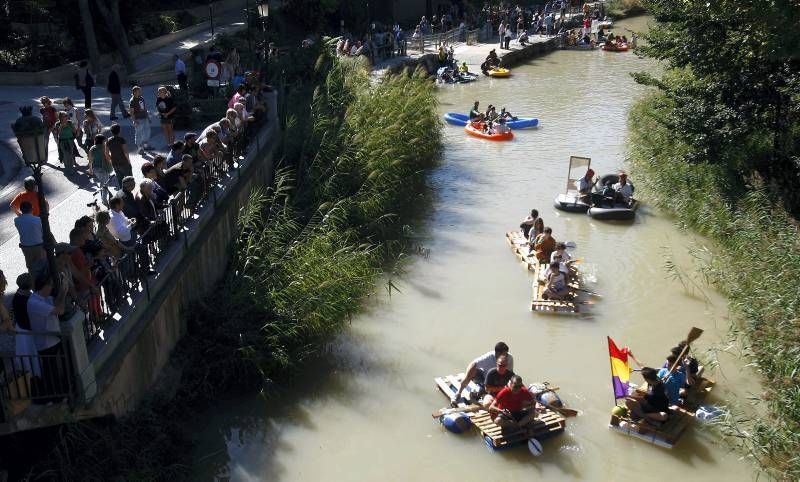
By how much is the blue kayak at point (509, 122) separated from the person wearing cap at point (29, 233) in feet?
63.2

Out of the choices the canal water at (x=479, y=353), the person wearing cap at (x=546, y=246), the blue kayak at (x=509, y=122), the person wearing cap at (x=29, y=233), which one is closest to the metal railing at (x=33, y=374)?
the person wearing cap at (x=29, y=233)

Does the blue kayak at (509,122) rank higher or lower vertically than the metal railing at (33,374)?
lower

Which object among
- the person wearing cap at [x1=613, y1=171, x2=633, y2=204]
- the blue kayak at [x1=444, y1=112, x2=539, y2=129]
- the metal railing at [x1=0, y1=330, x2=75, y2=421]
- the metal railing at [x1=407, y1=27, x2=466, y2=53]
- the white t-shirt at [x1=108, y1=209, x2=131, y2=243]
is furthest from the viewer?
the metal railing at [x1=407, y1=27, x2=466, y2=53]

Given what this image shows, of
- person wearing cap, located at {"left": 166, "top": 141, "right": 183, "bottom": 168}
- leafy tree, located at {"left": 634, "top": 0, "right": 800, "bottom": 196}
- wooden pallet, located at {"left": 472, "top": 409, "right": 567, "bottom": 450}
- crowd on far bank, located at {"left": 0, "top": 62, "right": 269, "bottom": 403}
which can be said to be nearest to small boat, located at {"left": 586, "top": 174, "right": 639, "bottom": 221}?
leafy tree, located at {"left": 634, "top": 0, "right": 800, "bottom": 196}

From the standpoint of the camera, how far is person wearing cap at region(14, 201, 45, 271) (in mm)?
8945

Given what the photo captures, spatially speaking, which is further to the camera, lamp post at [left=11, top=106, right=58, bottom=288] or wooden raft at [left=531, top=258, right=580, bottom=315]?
wooden raft at [left=531, top=258, right=580, bottom=315]

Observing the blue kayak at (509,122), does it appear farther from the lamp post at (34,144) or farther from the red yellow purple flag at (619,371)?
the lamp post at (34,144)

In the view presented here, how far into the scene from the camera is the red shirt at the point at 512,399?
10078mm

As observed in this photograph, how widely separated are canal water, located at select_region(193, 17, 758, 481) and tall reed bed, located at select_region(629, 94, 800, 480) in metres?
0.42

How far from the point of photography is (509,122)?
2648 centimetres

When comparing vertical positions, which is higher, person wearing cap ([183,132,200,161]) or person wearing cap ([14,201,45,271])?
person wearing cap ([183,132,200,161])

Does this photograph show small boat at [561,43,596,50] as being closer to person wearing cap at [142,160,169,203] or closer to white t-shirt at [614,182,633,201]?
white t-shirt at [614,182,633,201]

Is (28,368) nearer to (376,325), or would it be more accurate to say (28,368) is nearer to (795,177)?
(376,325)

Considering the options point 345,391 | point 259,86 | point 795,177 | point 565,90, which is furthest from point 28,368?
point 565,90
